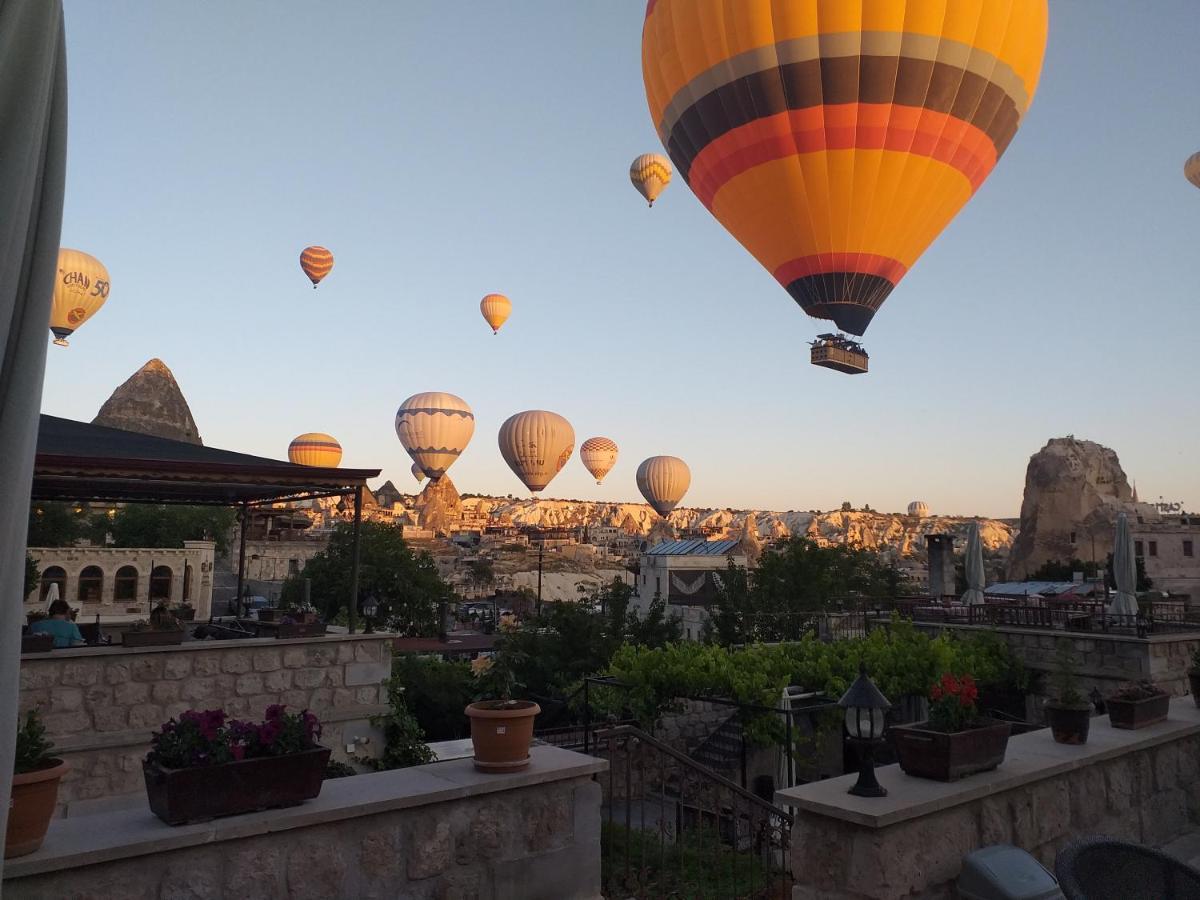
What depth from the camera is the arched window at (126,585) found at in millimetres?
48719

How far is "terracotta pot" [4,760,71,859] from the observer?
3.15 meters

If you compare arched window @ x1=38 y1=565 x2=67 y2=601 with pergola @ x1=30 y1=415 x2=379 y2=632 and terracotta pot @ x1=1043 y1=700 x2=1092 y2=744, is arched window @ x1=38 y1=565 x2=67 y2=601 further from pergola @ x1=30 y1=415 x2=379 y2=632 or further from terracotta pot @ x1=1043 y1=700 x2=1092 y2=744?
terracotta pot @ x1=1043 y1=700 x2=1092 y2=744

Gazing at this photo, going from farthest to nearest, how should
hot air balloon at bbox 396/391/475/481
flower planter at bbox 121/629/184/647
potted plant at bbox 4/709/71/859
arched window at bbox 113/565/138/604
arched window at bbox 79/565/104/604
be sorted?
1. hot air balloon at bbox 396/391/475/481
2. arched window at bbox 113/565/138/604
3. arched window at bbox 79/565/104/604
4. flower planter at bbox 121/629/184/647
5. potted plant at bbox 4/709/71/859

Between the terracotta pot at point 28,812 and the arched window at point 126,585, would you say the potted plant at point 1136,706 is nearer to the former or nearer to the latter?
the terracotta pot at point 28,812

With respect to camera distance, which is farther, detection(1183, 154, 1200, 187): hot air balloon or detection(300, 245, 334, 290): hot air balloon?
detection(300, 245, 334, 290): hot air balloon

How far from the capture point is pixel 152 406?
15312 cm

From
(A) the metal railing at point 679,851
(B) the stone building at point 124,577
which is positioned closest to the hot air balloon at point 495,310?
(B) the stone building at point 124,577

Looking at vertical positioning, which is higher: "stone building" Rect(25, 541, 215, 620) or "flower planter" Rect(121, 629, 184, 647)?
"flower planter" Rect(121, 629, 184, 647)

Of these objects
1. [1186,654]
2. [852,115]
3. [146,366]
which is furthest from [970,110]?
[146,366]

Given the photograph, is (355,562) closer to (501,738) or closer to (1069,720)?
(501,738)

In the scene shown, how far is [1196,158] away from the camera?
130ft

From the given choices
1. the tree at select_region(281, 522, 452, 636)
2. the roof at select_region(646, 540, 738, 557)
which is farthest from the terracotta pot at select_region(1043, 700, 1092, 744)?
the roof at select_region(646, 540, 738, 557)

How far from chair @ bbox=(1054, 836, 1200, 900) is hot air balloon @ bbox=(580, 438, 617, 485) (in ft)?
277

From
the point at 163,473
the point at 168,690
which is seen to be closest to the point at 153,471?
the point at 163,473
